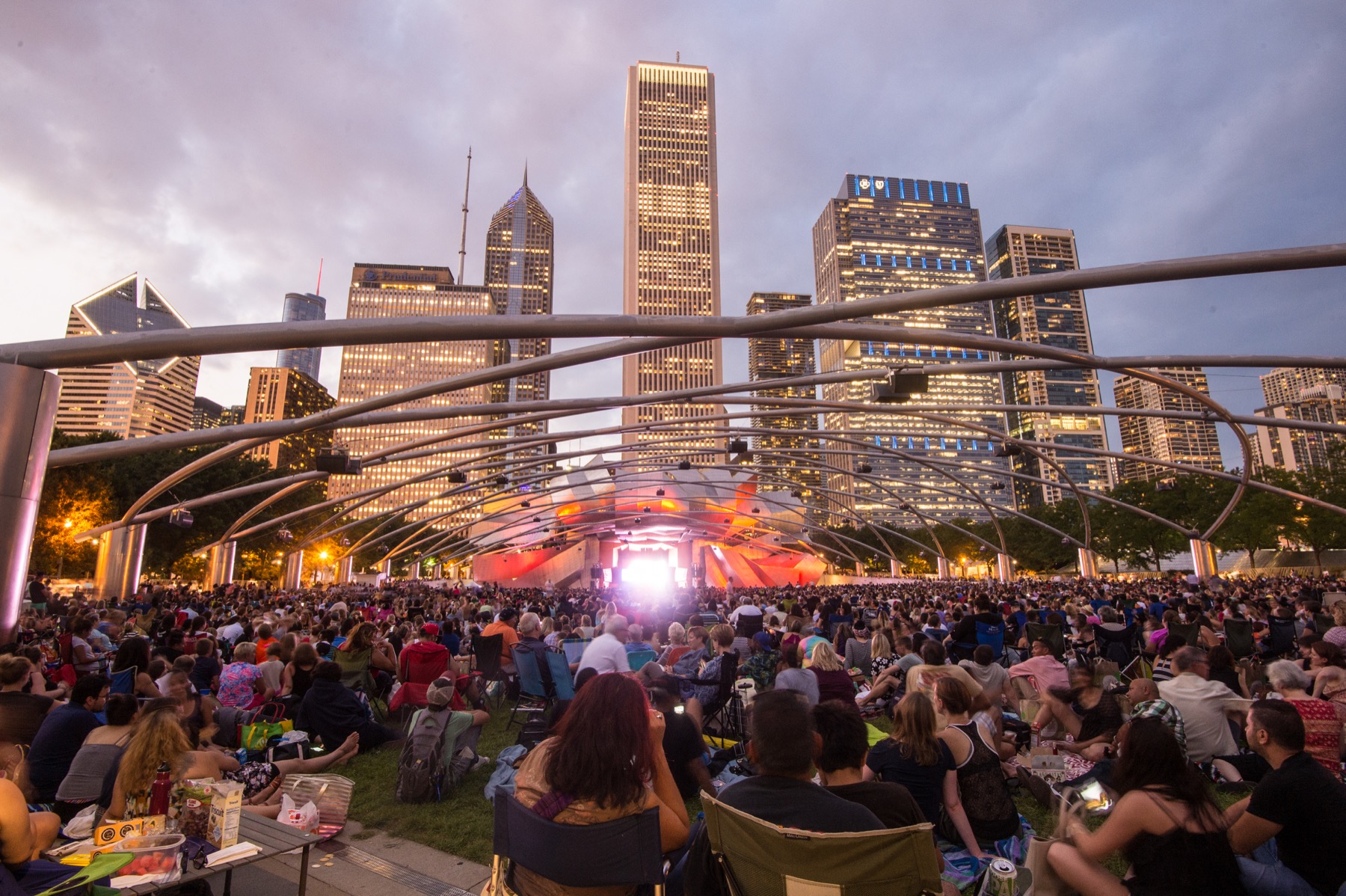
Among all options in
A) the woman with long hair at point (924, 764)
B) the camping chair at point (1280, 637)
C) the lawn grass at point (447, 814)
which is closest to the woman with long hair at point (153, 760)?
the lawn grass at point (447, 814)

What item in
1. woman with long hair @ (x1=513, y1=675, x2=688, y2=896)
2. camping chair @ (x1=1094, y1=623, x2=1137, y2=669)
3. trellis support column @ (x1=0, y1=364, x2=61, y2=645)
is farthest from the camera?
camping chair @ (x1=1094, y1=623, x2=1137, y2=669)

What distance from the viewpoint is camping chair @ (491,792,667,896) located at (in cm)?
318

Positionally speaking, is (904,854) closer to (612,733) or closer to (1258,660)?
(612,733)

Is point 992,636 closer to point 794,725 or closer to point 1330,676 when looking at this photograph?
point 1330,676

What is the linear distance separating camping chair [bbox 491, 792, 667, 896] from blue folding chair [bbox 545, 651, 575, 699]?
261 inches

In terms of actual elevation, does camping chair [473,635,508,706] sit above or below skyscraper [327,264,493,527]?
below

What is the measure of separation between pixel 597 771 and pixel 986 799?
2918 millimetres

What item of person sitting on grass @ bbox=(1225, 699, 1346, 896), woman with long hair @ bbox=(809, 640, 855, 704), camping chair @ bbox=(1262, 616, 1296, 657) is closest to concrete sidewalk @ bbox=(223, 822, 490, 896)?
woman with long hair @ bbox=(809, 640, 855, 704)

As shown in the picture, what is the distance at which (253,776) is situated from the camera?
6.31 metres

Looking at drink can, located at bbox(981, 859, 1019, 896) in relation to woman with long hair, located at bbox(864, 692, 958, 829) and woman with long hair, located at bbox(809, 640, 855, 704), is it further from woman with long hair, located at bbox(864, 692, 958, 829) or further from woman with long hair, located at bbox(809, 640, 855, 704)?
woman with long hair, located at bbox(809, 640, 855, 704)

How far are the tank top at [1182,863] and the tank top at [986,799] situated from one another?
150 cm

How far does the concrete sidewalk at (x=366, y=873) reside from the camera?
16.5 feet

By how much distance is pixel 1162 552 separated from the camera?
7200 cm

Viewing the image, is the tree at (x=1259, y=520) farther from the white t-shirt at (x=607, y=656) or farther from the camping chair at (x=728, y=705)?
the white t-shirt at (x=607, y=656)
